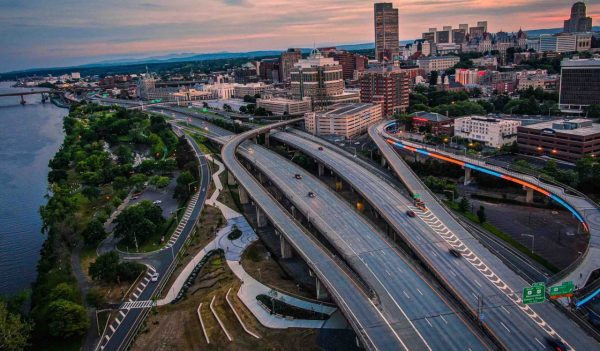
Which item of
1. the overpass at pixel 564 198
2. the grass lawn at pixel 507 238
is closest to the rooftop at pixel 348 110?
the overpass at pixel 564 198

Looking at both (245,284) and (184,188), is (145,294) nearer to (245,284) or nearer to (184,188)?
(245,284)

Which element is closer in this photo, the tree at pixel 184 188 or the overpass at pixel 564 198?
the overpass at pixel 564 198

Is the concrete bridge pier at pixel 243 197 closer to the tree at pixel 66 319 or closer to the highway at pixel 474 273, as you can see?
the highway at pixel 474 273

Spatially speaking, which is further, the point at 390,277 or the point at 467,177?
the point at 467,177

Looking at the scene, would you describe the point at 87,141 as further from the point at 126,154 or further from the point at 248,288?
the point at 248,288

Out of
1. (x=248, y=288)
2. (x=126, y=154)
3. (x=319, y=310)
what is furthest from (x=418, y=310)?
(x=126, y=154)

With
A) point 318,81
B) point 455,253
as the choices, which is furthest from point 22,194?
point 318,81
